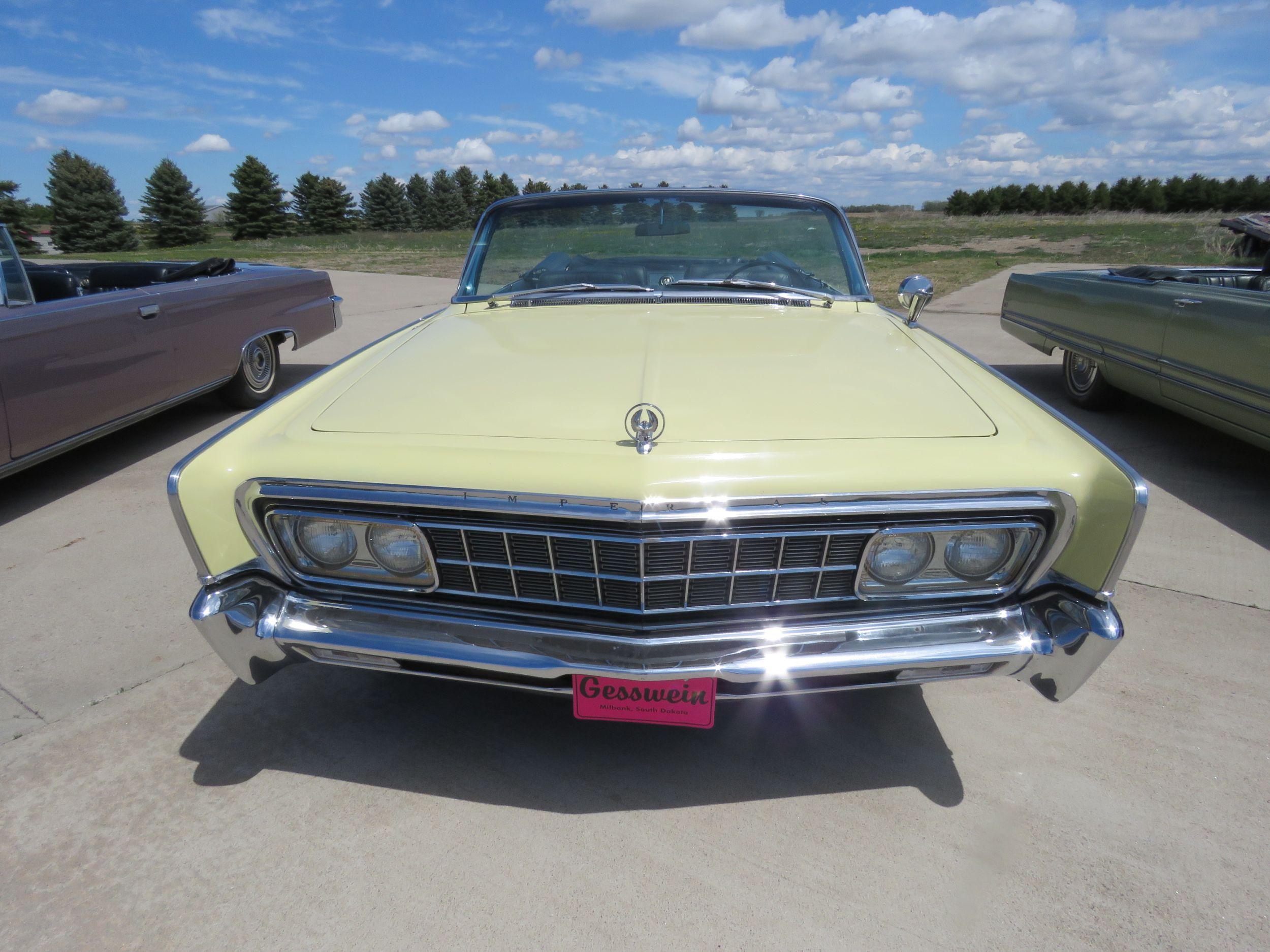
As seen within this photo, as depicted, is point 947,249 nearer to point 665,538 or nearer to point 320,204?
point 665,538

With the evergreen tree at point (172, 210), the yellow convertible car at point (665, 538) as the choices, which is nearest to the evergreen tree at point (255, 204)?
the evergreen tree at point (172, 210)

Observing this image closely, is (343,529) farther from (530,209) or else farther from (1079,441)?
(530,209)

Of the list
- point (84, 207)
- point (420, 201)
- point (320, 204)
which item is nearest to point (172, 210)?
point (84, 207)

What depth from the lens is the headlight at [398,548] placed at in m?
1.76

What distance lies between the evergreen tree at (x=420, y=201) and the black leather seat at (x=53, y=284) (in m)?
58.0

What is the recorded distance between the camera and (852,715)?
229 centimetres

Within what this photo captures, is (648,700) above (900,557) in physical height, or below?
below

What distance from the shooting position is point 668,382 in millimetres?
1981

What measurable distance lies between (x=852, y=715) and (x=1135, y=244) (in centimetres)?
2093

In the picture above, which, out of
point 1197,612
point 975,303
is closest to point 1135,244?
point 975,303

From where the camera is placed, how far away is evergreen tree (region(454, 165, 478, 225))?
60406 millimetres

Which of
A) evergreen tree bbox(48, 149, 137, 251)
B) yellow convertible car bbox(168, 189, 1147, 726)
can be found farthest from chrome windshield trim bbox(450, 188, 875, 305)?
evergreen tree bbox(48, 149, 137, 251)

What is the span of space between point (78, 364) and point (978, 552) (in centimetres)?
422

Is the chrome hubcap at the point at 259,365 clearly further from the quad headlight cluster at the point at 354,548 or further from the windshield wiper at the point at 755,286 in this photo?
the quad headlight cluster at the point at 354,548
